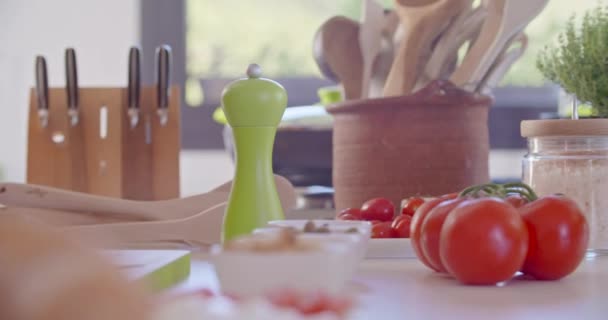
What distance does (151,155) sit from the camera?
1.75 metres

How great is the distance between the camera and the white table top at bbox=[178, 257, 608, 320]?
21.9 inches

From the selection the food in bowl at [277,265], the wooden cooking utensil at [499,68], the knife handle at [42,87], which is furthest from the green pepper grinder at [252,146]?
the knife handle at [42,87]

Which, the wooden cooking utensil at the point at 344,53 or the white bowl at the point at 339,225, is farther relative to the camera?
the wooden cooking utensil at the point at 344,53

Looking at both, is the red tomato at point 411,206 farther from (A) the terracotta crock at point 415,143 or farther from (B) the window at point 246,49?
(B) the window at point 246,49

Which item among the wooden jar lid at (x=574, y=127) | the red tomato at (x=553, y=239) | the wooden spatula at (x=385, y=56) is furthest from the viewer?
the wooden spatula at (x=385, y=56)

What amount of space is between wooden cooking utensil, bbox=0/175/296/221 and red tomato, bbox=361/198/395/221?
10 centimetres

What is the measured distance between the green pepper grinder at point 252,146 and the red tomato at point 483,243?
17 centimetres

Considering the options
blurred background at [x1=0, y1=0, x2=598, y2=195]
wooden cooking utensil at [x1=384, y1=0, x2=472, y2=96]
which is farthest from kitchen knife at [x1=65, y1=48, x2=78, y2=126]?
blurred background at [x1=0, y1=0, x2=598, y2=195]

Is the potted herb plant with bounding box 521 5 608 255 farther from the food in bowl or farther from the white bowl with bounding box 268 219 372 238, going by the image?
the food in bowl

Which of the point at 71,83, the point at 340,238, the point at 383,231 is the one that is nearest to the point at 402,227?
the point at 383,231

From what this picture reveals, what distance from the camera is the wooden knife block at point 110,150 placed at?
1.74 m

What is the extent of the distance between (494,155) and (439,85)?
1.48m

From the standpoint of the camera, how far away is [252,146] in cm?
81

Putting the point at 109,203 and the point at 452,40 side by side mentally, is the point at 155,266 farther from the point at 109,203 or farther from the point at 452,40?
the point at 452,40
